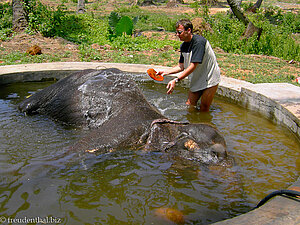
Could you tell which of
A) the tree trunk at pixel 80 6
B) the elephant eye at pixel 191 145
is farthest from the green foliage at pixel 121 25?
the elephant eye at pixel 191 145

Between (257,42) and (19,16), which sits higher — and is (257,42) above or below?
below

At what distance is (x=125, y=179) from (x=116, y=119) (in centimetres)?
104

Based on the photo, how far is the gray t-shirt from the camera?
15.1 feet

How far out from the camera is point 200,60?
180 inches

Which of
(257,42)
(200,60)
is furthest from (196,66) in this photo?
(257,42)

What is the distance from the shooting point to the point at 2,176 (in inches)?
131

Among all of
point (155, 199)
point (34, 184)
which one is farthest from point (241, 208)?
point (34, 184)

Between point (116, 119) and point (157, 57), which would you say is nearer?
point (116, 119)

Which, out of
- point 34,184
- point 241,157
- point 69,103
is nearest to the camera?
point 34,184

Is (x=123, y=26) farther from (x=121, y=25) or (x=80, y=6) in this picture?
(x=80, y=6)

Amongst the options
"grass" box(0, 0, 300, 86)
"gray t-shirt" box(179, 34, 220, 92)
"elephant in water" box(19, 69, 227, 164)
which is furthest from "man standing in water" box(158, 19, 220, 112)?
"grass" box(0, 0, 300, 86)

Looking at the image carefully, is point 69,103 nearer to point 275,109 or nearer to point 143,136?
point 143,136

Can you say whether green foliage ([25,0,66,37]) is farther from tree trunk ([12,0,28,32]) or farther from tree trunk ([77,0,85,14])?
tree trunk ([77,0,85,14])

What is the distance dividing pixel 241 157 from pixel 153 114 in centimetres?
124
